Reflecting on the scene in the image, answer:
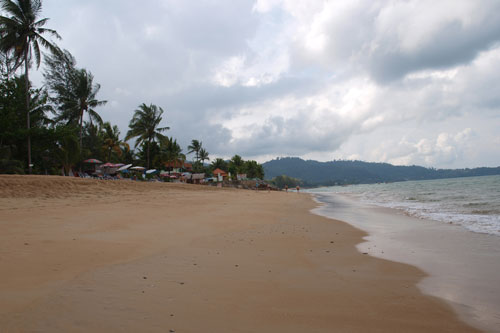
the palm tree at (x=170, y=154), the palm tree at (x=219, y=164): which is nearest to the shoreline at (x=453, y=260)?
the palm tree at (x=170, y=154)

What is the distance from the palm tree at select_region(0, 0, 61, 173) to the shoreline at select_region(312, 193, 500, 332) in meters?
25.4

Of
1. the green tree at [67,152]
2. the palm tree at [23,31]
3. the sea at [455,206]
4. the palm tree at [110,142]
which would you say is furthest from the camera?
the palm tree at [110,142]

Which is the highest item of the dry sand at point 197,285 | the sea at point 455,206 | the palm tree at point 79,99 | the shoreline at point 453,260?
the palm tree at point 79,99

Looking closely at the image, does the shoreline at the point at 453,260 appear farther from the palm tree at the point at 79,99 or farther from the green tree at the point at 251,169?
the green tree at the point at 251,169

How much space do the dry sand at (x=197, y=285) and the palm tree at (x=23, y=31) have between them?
2276cm

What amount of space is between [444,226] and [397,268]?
551 cm

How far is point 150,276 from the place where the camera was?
3.61 meters

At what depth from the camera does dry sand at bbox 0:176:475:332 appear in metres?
2.55

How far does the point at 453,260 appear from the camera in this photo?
4.92 meters

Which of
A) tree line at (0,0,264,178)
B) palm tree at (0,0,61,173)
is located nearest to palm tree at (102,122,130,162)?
tree line at (0,0,264,178)

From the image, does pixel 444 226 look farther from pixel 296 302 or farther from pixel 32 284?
pixel 32 284

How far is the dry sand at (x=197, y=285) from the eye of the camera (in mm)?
2549

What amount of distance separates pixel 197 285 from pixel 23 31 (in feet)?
94.3

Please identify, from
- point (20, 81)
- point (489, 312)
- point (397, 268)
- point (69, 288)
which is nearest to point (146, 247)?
point (69, 288)
